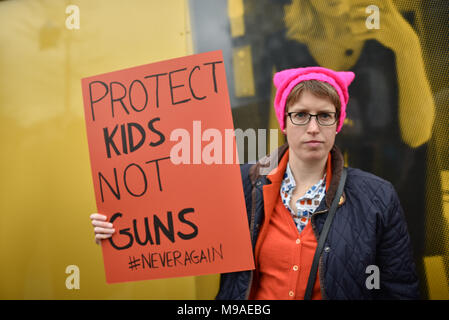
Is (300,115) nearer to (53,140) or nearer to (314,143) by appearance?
(314,143)

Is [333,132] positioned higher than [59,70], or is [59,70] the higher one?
[59,70]

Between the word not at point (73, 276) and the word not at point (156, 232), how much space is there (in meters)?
1.04

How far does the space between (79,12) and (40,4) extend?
32cm

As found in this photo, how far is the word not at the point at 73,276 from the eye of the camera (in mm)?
2021

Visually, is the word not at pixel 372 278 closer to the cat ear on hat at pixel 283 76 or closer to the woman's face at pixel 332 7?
the cat ear on hat at pixel 283 76

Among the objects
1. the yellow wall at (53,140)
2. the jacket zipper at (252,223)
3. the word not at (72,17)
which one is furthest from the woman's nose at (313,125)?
the word not at (72,17)

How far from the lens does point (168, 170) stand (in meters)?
1.22

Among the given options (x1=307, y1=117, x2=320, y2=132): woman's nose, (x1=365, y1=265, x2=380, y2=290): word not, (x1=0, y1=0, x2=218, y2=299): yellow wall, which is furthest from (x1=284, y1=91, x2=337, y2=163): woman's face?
(x1=0, y1=0, x2=218, y2=299): yellow wall

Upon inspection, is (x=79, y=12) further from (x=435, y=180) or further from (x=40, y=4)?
(x=435, y=180)

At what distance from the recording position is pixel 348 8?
1.71m

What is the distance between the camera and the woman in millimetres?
1166

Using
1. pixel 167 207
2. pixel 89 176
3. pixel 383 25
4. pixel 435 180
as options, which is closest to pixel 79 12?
pixel 89 176

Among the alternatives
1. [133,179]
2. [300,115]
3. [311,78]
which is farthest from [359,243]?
[133,179]
